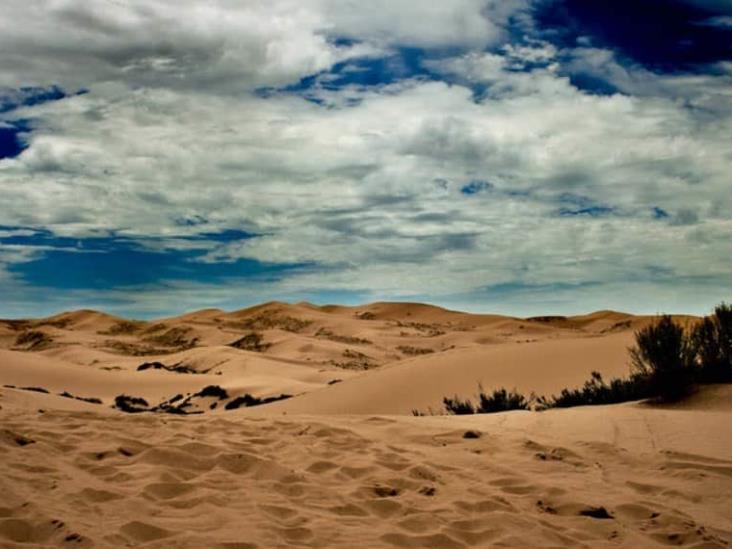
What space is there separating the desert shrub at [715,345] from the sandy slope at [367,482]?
5.89 feet

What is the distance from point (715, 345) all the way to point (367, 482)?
20.7ft

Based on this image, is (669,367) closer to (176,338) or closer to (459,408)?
(459,408)

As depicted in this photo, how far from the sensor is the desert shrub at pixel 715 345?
9286 mm

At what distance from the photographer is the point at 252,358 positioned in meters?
23.1

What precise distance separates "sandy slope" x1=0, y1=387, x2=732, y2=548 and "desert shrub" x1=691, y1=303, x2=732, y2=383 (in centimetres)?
180

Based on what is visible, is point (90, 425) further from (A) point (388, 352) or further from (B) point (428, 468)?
(A) point (388, 352)

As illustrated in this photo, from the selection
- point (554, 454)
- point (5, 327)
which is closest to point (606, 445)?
point (554, 454)

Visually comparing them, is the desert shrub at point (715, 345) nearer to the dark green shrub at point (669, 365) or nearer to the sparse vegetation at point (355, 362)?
the dark green shrub at point (669, 365)

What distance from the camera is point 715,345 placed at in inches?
377

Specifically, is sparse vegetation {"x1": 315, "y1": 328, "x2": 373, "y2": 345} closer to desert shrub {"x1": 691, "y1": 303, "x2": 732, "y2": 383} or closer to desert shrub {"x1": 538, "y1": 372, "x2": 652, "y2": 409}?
desert shrub {"x1": 538, "y1": 372, "x2": 652, "y2": 409}

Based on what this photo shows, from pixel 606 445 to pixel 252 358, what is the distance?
17.4 m

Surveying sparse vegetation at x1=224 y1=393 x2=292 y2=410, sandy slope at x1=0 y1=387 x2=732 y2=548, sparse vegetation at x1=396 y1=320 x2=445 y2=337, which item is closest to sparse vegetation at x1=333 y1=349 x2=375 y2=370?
sparse vegetation at x1=224 y1=393 x2=292 y2=410

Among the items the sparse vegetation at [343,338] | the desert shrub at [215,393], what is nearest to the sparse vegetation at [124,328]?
the sparse vegetation at [343,338]

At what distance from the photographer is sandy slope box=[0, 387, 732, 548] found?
14.0ft
